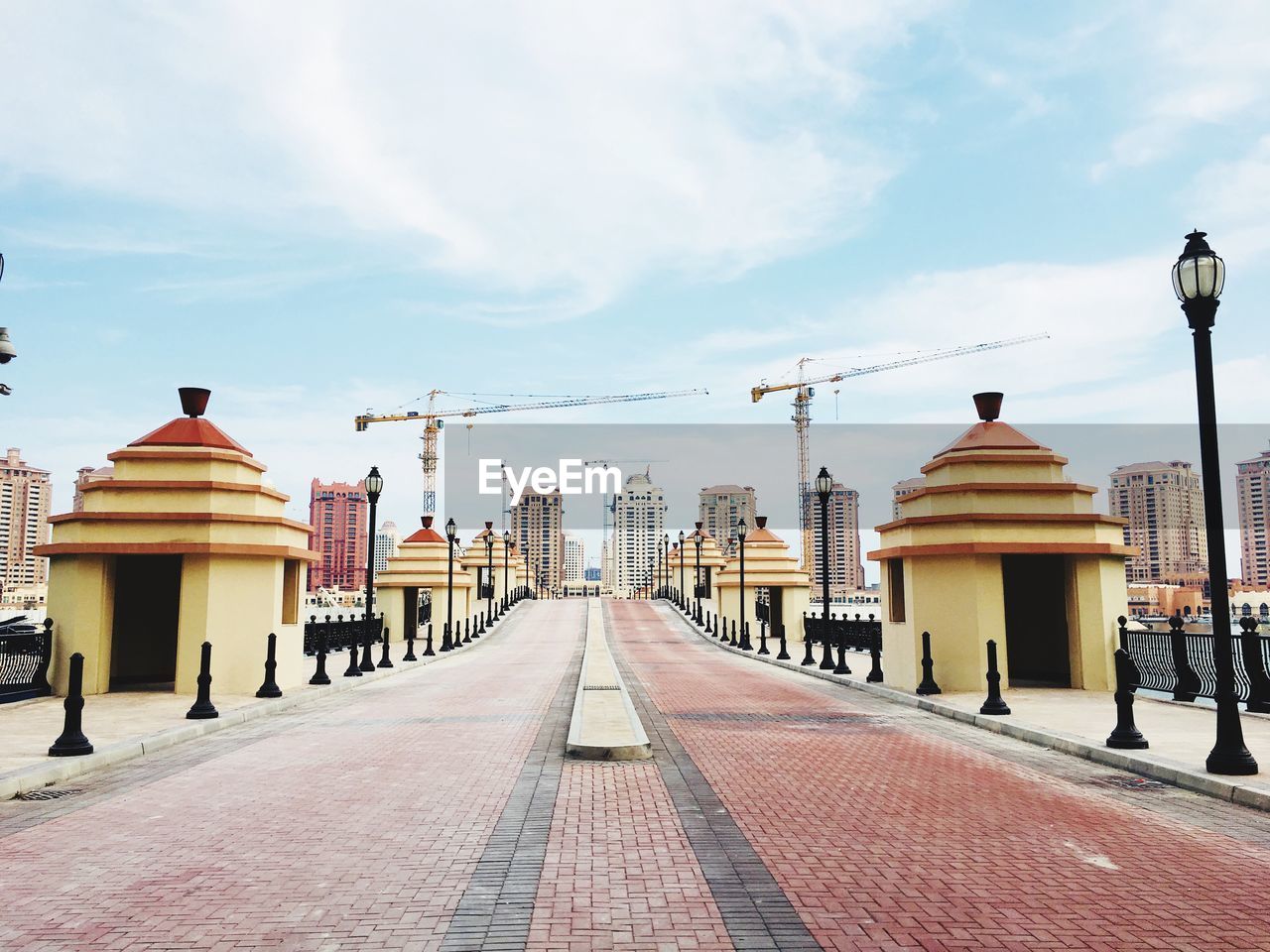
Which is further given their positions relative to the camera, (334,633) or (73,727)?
(334,633)

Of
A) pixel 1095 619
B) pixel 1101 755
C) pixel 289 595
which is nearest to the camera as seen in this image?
pixel 1101 755

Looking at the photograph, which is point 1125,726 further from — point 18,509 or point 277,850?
point 18,509

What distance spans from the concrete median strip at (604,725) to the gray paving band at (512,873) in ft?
1.49

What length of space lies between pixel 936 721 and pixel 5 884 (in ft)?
40.2

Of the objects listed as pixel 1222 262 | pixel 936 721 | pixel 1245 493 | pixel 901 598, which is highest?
pixel 1245 493

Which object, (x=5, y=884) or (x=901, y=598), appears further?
(x=901, y=598)

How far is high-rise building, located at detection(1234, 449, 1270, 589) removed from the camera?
15962 cm

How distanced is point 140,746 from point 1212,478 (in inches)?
506

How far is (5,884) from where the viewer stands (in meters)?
6.05

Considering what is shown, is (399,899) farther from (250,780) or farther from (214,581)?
(214,581)

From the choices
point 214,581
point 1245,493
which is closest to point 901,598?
point 214,581

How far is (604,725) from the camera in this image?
12.4 m

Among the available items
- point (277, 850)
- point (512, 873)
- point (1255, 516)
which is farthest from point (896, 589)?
point (1255, 516)

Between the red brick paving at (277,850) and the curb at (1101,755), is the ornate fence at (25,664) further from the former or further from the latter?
the curb at (1101,755)
